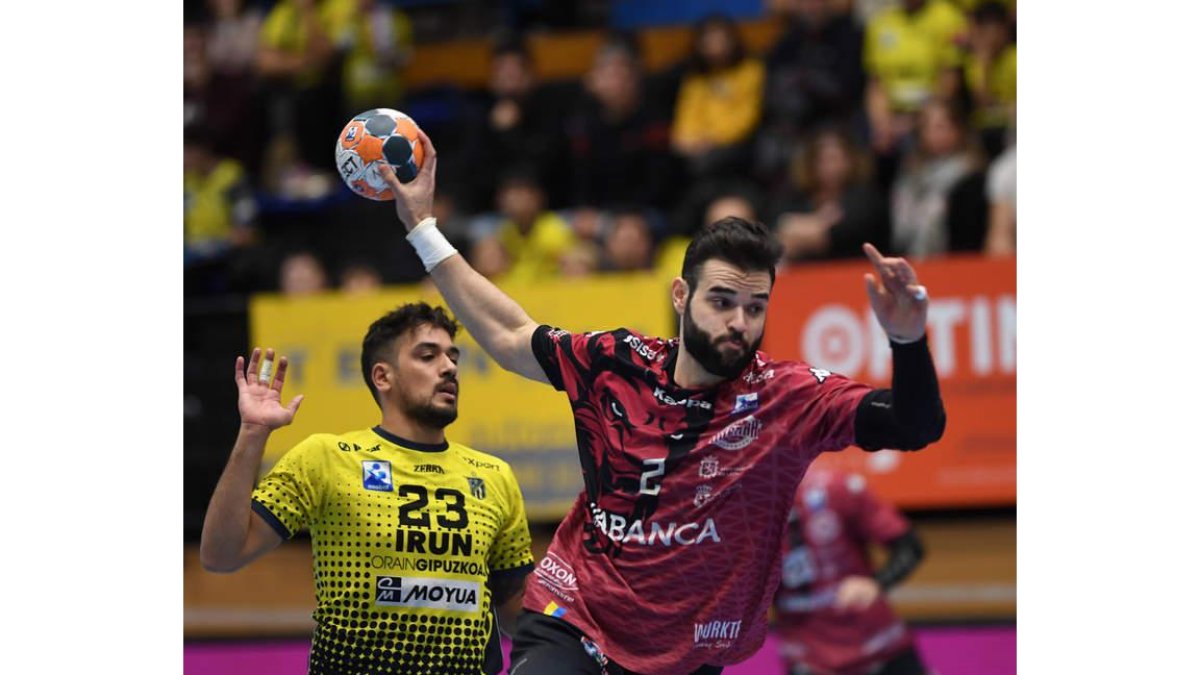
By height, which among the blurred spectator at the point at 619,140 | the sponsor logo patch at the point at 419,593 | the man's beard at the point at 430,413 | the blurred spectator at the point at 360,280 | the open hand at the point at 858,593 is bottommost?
the open hand at the point at 858,593

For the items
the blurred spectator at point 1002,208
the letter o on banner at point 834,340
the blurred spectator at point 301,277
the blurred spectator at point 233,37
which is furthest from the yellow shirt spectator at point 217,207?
the blurred spectator at point 1002,208

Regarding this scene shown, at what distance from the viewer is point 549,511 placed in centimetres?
1276

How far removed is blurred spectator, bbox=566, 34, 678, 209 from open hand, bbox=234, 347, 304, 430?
814 cm

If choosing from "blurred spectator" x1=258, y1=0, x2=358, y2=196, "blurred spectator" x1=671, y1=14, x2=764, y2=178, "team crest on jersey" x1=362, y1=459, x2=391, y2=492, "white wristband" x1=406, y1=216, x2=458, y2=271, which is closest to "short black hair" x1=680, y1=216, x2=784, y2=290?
"white wristband" x1=406, y1=216, x2=458, y2=271

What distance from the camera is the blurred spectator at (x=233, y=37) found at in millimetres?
16328

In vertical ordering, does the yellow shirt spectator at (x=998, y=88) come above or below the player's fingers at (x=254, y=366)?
above

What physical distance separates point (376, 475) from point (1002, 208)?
6.56 metres

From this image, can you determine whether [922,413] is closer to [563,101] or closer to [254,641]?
[254,641]

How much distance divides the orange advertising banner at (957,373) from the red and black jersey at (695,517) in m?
5.45

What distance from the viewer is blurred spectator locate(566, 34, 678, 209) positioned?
575 inches

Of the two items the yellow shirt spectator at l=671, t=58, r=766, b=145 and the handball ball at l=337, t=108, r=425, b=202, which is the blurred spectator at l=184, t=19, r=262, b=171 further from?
the handball ball at l=337, t=108, r=425, b=202

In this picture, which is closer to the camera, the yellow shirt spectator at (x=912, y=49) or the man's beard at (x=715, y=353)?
the man's beard at (x=715, y=353)

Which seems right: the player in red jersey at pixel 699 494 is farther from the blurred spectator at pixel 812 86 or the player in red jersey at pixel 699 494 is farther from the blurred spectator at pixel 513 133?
the blurred spectator at pixel 513 133

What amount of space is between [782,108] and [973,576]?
4.70 m
